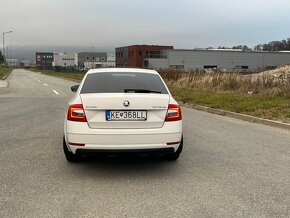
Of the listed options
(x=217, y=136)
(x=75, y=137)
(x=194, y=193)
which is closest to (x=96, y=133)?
(x=75, y=137)

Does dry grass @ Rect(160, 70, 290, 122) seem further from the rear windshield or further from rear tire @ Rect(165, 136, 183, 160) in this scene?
the rear windshield

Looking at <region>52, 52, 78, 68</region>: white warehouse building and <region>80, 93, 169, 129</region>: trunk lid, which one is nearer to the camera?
<region>80, 93, 169, 129</region>: trunk lid

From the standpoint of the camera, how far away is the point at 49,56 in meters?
170

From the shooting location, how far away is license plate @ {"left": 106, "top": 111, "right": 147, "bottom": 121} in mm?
4609

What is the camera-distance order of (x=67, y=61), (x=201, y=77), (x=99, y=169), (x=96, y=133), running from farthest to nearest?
(x=67, y=61)
(x=201, y=77)
(x=99, y=169)
(x=96, y=133)

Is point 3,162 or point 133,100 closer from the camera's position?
point 133,100

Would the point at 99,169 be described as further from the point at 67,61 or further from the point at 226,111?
the point at 67,61

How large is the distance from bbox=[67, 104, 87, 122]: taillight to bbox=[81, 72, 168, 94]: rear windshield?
1.31ft

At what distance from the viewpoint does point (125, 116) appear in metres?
4.63

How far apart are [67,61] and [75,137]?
414ft

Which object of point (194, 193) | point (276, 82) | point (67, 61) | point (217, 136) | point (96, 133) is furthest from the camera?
point (67, 61)

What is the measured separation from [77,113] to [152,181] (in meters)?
1.44

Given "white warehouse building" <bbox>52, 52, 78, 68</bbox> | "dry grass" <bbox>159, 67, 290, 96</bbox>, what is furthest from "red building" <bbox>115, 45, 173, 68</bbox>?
"dry grass" <bbox>159, 67, 290, 96</bbox>

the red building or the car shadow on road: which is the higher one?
the red building
